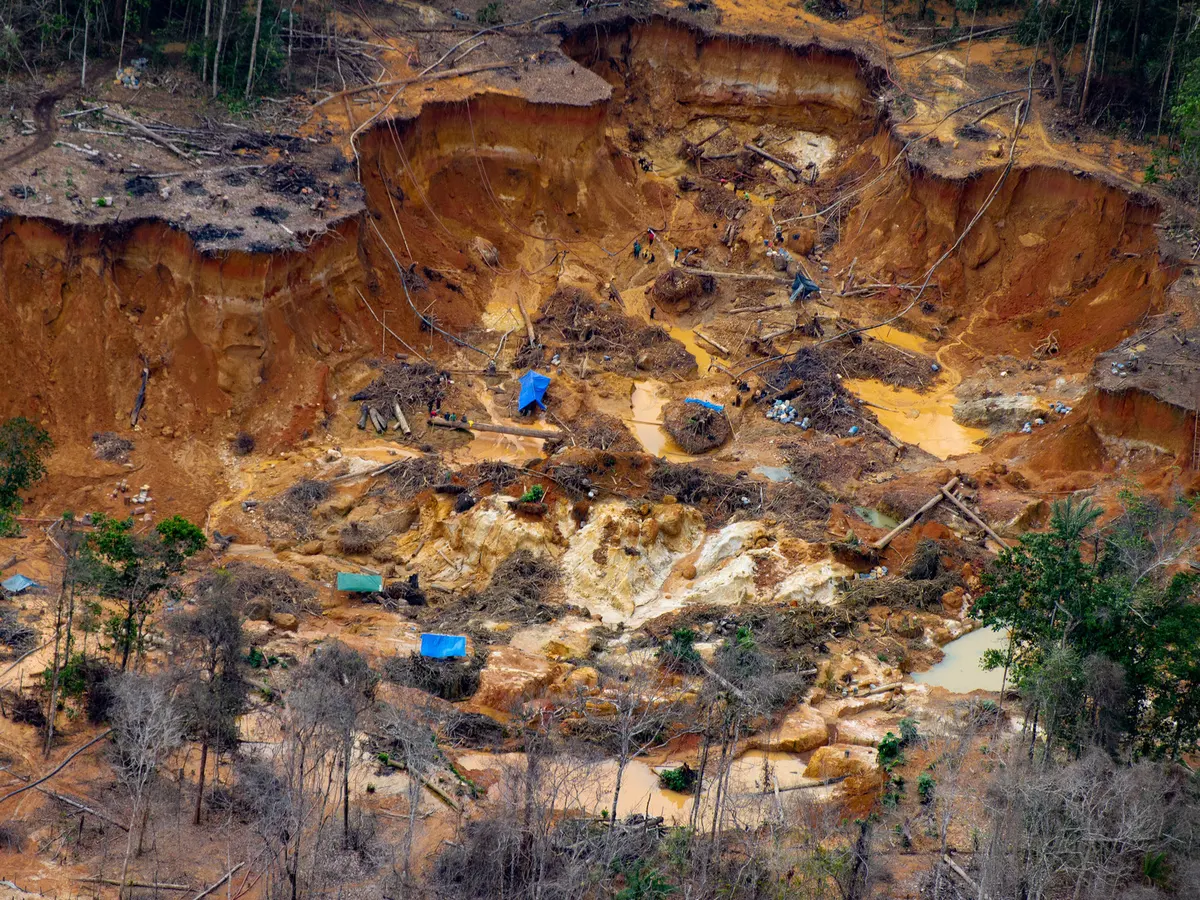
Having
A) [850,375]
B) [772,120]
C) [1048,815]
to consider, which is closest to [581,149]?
[772,120]

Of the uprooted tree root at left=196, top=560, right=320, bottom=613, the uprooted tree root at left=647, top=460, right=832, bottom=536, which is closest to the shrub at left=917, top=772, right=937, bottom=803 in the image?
the uprooted tree root at left=647, top=460, right=832, bottom=536

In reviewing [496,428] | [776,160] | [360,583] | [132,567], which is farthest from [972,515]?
[776,160]

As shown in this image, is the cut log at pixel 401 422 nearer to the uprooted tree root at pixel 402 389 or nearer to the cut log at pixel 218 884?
the uprooted tree root at pixel 402 389

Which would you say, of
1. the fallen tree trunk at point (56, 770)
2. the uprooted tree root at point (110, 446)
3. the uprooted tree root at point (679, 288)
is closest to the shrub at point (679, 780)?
the fallen tree trunk at point (56, 770)

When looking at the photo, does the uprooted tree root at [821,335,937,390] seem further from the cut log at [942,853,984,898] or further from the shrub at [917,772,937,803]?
the cut log at [942,853,984,898]

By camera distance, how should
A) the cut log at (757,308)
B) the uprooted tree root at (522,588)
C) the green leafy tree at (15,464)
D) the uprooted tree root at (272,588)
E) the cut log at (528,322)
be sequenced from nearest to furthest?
the green leafy tree at (15,464)
the uprooted tree root at (272,588)
the uprooted tree root at (522,588)
the cut log at (528,322)
the cut log at (757,308)

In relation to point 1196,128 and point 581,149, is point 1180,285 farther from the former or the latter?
point 581,149
